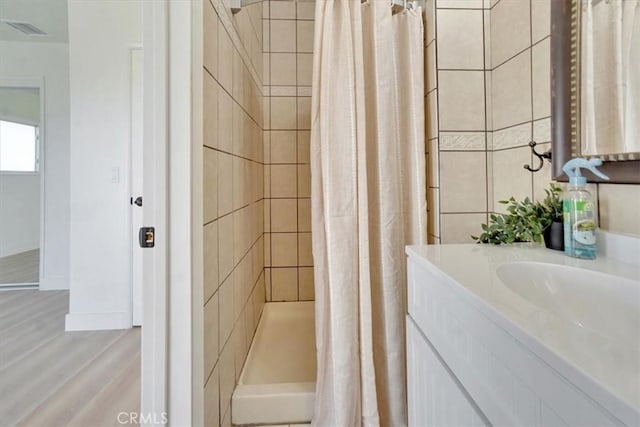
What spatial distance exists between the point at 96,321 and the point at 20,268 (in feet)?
7.41

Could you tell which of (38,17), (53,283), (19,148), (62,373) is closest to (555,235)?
(62,373)

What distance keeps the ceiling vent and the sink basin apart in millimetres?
4221

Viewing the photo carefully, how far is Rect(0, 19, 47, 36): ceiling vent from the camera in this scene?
283 centimetres

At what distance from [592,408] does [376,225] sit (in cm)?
94

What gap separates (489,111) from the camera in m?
1.29

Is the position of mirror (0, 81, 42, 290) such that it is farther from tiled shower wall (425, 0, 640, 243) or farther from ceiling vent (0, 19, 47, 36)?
tiled shower wall (425, 0, 640, 243)

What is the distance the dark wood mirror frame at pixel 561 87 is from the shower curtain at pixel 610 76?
3 centimetres

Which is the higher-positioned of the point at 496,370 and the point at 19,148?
the point at 19,148

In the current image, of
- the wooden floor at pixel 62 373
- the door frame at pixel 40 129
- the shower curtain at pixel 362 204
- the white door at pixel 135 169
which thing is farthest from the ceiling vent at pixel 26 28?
the shower curtain at pixel 362 204

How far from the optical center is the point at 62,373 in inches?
64.9

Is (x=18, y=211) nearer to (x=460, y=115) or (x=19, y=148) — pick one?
(x=19, y=148)

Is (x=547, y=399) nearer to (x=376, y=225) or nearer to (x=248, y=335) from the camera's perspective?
(x=376, y=225)

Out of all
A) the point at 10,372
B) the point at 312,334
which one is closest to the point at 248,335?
the point at 312,334

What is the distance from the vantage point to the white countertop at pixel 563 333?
12.7 inches
